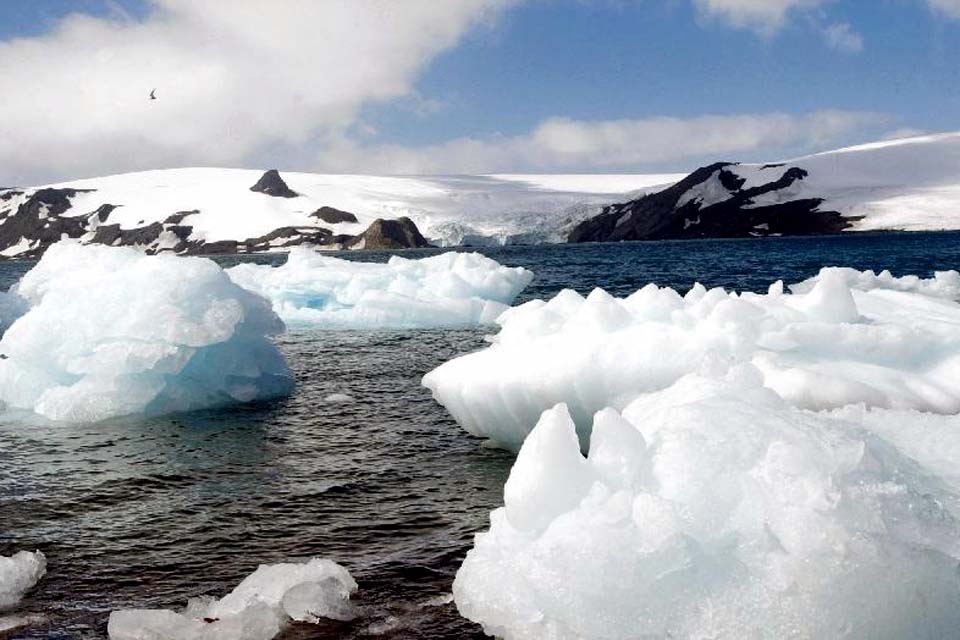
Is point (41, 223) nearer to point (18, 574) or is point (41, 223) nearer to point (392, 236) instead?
point (392, 236)

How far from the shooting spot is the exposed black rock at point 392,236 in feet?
412

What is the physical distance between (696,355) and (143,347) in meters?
8.26

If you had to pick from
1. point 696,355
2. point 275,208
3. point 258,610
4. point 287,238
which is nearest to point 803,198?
point 287,238

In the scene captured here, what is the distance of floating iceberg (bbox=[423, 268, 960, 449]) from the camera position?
7691 millimetres

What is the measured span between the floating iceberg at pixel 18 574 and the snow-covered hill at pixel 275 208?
117964mm

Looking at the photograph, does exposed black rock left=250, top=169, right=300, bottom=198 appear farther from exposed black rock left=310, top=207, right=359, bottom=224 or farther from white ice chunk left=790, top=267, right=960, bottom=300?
white ice chunk left=790, top=267, right=960, bottom=300

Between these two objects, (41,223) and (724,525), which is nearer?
(724,525)

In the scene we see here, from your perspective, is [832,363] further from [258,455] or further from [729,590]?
[258,455]

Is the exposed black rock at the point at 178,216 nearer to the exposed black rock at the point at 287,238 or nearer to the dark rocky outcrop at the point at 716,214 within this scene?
the exposed black rock at the point at 287,238

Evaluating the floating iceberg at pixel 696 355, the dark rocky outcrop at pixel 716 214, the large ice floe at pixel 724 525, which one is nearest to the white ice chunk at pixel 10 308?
the floating iceberg at pixel 696 355

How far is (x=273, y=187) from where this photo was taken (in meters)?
160

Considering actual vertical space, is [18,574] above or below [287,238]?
below

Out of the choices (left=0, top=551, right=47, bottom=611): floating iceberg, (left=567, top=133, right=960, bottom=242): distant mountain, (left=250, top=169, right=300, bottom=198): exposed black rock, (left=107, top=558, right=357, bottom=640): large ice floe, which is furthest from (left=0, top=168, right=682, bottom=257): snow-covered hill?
(left=107, top=558, right=357, bottom=640): large ice floe

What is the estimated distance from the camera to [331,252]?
124 m
